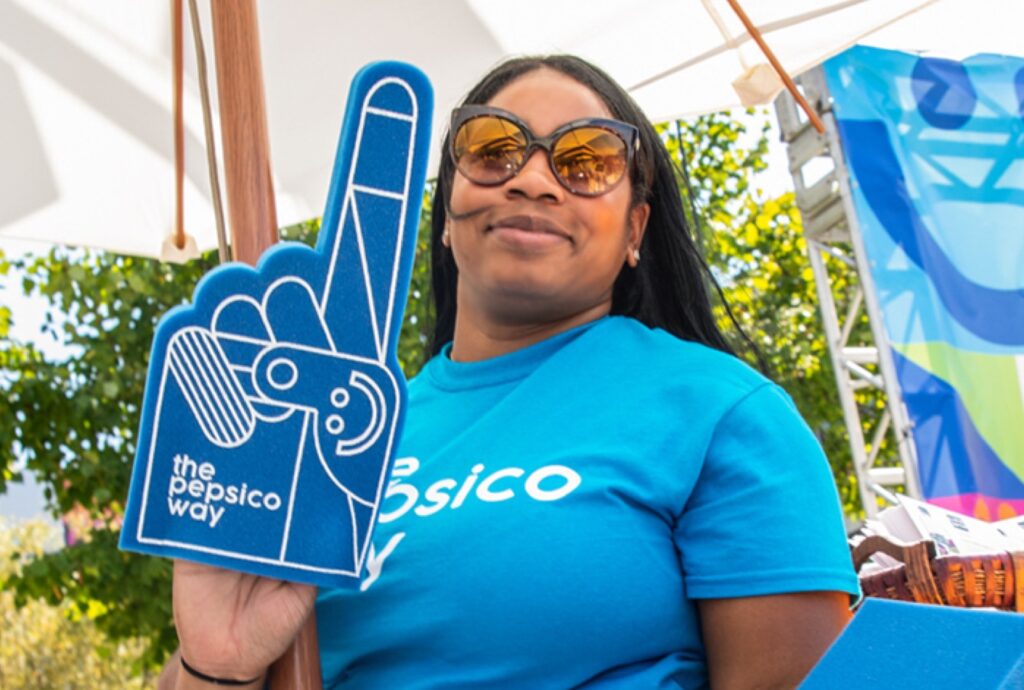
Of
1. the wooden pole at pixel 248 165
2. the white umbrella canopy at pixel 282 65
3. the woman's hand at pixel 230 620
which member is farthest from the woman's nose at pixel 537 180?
the white umbrella canopy at pixel 282 65

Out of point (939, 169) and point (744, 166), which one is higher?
point (939, 169)

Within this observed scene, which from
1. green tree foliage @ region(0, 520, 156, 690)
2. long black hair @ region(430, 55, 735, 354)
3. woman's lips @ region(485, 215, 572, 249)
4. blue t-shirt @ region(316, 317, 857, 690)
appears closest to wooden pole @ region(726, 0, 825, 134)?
long black hair @ region(430, 55, 735, 354)

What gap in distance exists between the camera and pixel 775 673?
119 cm

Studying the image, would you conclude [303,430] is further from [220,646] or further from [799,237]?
[799,237]

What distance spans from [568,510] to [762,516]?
0.59 feet

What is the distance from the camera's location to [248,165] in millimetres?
1227

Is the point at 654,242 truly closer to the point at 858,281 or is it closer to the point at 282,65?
the point at 282,65

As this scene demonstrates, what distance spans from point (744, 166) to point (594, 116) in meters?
8.75

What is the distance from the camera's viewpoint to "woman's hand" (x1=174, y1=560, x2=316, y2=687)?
116cm

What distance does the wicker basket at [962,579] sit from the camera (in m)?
1.23

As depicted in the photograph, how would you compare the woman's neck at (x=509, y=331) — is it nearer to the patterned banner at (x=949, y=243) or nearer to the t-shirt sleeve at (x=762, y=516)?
the t-shirt sleeve at (x=762, y=516)

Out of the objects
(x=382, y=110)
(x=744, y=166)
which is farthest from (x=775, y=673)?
(x=744, y=166)

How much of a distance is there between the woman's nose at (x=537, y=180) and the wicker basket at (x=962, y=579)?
0.52 meters

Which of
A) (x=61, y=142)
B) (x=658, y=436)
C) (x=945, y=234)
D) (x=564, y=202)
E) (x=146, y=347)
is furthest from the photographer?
(x=146, y=347)
